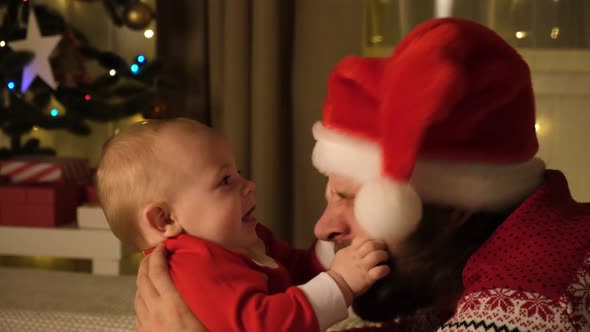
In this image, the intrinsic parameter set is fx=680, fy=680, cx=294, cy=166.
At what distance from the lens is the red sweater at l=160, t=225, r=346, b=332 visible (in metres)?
0.96

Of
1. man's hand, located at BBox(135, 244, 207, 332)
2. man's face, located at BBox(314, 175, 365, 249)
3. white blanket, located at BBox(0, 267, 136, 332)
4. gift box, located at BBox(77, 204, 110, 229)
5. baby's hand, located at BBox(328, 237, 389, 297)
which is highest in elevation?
man's face, located at BBox(314, 175, 365, 249)

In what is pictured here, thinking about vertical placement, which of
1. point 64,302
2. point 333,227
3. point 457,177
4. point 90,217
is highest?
point 457,177

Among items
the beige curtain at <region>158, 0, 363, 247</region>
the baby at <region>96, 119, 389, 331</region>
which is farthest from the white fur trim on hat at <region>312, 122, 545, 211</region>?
the beige curtain at <region>158, 0, 363, 247</region>

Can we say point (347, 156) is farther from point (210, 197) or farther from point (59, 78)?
point (59, 78)

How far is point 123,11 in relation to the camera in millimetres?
2701

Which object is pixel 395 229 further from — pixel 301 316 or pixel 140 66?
pixel 140 66

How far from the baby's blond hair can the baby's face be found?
0.10 feet

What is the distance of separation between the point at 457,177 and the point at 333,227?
216 millimetres

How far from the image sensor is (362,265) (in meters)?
0.99

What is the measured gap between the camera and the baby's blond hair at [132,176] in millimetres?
1118

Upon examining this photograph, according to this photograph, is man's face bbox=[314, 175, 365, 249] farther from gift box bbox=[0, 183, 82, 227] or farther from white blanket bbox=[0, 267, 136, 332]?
gift box bbox=[0, 183, 82, 227]

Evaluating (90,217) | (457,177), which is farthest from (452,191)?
(90,217)

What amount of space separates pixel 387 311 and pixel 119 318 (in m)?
0.63

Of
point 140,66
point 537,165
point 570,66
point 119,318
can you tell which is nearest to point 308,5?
point 140,66
